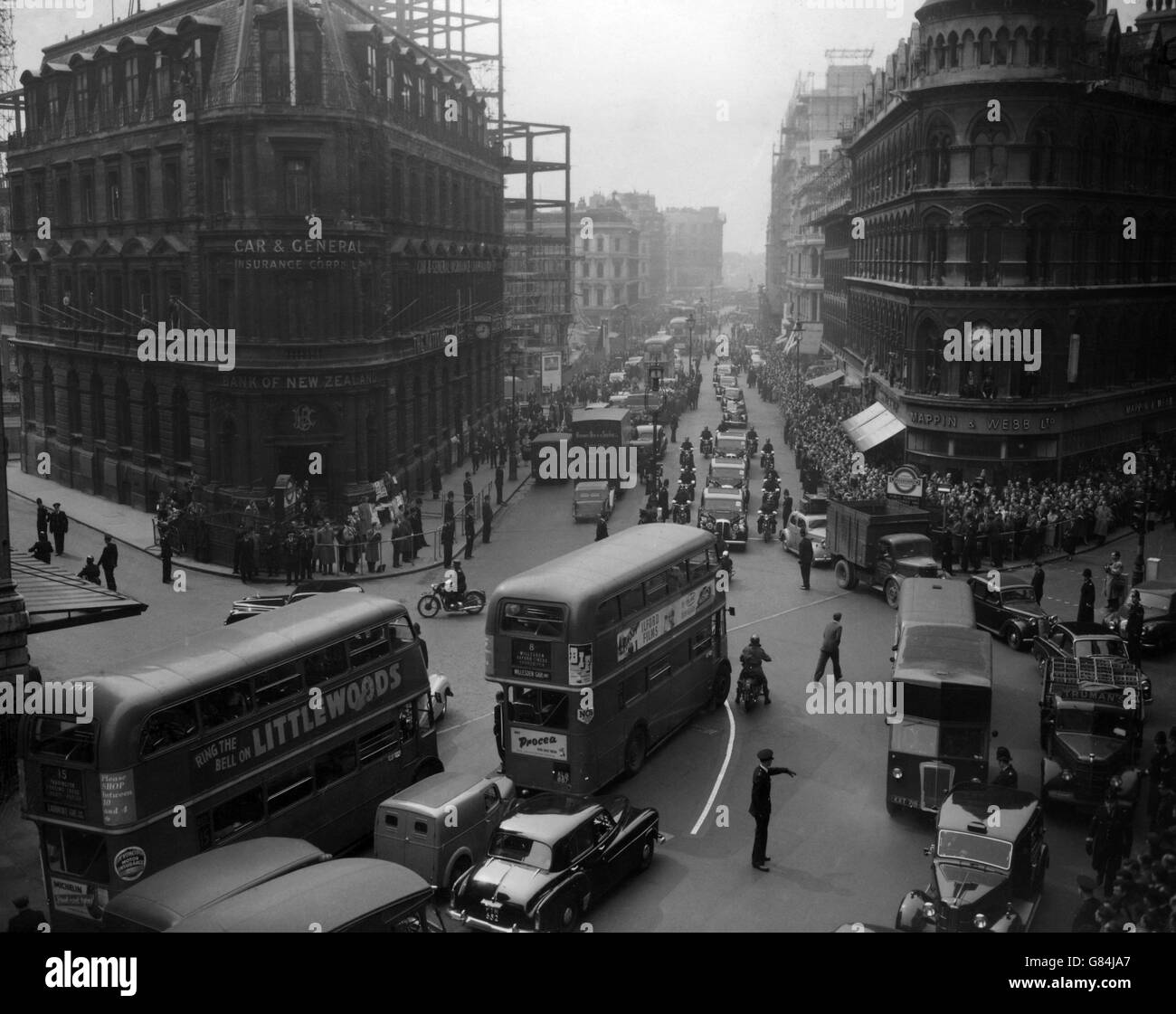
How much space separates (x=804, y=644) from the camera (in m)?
30.7

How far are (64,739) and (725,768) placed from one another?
38.6 ft

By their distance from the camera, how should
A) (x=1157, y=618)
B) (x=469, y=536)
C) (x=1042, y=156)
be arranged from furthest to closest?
(x=1042, y=156), (x=469, y=536), (x=1157, y=618)

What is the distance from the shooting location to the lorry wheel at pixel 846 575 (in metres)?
36.4

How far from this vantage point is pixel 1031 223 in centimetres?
4453

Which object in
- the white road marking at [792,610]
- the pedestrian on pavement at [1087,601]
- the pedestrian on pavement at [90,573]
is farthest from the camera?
the pedestrian on pavement at [90,573]

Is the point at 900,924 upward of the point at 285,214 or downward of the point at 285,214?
downward

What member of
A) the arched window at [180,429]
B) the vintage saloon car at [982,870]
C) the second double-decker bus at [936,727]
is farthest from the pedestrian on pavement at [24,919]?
the arched window at [180,429]

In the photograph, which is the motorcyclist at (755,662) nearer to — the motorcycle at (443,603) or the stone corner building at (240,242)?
the motorcycle at (443,603)

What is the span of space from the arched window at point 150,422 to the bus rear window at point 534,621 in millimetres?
31002

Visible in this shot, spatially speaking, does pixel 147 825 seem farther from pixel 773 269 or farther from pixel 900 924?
pixel 773 269

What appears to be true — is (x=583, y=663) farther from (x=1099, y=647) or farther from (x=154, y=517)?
(x=154, y=517)

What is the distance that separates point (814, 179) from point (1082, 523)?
7189 cm

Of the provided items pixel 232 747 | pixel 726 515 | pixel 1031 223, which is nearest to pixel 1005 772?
pixel 232 747
